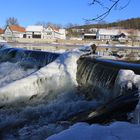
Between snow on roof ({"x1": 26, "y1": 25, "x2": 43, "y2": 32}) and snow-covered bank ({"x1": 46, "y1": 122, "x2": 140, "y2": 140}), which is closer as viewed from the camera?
snow-covered bank ({"x1": 46, "y1": 122, "x2": 140, "y2": 140})

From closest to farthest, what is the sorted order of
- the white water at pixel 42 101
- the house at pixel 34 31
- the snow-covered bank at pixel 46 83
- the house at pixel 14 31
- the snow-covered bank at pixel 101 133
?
the snow-covered bank at pixel 101 133 < the white water at pixel 42 101 < the snow-covered bank at pixel 46 83 < the house at pixel 14 31 < the house at pixel 34 31

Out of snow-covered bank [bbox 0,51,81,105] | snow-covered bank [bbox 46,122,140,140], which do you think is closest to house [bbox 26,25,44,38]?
snow-covered bank [bbox 0,51,81,105]

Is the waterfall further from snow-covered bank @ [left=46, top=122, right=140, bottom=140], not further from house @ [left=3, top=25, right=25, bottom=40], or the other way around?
house @ [left=3, top=25, right=25, bottom=40]

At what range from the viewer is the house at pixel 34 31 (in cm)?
10225

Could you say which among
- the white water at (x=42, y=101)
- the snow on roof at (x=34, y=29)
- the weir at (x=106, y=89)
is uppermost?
the snow on roof at (x=34, y=29)

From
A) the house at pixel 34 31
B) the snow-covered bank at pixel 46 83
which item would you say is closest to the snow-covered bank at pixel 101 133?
the snow-covered bank at pixel 46 83

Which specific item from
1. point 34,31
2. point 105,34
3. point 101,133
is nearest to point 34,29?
point 34,31

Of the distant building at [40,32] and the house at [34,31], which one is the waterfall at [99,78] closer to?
the distant building at [40,32]

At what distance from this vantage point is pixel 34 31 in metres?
103

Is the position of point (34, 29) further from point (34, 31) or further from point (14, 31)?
point (14, 31)

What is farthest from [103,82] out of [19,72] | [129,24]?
[129,24]

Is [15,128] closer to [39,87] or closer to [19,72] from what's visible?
[39,87]

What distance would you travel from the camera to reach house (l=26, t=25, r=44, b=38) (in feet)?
335

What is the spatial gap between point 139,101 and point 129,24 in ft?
353
